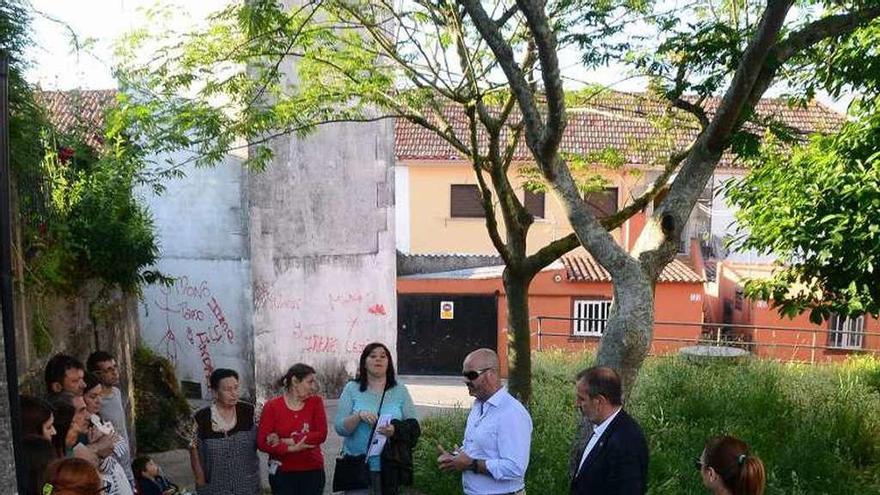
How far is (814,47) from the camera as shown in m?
7.09

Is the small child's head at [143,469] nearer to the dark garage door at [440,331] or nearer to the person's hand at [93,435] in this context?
the person's hand at [93,435]

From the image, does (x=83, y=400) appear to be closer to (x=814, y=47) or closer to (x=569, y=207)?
(x=569, y=207)

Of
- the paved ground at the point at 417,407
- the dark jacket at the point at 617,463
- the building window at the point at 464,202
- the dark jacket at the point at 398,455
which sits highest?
the building window at the point at 464,202

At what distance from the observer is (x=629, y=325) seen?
5.53m

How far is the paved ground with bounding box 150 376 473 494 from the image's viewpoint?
25.7ft

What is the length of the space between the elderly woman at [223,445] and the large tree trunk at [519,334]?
374 centimetres

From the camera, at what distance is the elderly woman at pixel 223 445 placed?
191 inches

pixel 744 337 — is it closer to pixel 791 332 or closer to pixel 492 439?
pixel 791 332

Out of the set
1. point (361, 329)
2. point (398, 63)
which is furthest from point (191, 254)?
point (398, 63)

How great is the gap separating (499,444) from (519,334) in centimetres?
413

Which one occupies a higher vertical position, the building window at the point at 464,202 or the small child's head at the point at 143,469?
the building window at the point at 464,202

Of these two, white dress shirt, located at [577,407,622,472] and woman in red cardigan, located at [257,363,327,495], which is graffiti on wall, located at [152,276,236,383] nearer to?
woman in red cardigan, located at [257,363,327,495]

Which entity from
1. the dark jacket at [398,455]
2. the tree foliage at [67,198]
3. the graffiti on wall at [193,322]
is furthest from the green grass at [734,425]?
the graffiti on wall at [193,322]

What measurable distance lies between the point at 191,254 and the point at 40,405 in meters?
8.93
